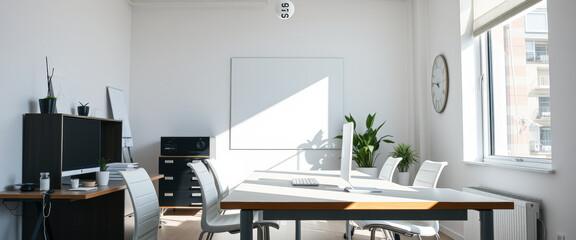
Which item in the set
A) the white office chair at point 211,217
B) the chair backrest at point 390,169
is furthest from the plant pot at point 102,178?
the chair backrest at point 390,169

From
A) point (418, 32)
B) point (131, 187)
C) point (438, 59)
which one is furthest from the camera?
point (418, 32)

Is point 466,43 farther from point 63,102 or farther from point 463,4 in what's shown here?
point 63,102

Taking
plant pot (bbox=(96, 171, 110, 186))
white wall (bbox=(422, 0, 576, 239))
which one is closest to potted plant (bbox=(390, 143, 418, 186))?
white wall (bbox=(422, 0, 576, 239))

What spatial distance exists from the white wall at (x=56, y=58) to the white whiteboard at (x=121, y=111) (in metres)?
0.09

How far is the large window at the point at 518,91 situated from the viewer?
3471mm

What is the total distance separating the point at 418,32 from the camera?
5.78m

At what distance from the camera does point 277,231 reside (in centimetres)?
500

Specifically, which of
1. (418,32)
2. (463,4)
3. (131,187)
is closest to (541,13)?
(463,4)

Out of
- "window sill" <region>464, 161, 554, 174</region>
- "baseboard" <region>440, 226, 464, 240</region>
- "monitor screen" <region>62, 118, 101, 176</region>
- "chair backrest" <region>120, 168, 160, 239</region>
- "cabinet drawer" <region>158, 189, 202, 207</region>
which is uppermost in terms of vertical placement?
"monitor screen" <region>62, 118, 101, 176</region>

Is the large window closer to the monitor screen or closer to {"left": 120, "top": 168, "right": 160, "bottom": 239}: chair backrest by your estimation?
{"left": 120, "top": 168, "right": 160, "bottom": 239}: chair backrest

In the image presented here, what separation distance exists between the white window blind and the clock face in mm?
640

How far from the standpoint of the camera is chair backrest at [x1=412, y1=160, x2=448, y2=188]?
3.12 meters

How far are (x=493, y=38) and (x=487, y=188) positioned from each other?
146 cm

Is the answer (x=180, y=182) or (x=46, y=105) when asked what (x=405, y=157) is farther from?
(x=46, y=105)
